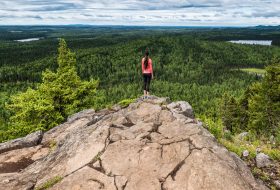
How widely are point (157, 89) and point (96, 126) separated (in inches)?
6323

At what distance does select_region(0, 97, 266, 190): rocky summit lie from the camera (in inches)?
405

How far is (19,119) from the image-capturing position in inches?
1220

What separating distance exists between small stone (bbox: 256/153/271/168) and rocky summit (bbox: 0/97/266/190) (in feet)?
3.91

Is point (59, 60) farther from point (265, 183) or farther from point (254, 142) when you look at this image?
point (265, 183)

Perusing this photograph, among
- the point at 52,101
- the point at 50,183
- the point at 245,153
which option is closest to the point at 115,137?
the point at 50,183

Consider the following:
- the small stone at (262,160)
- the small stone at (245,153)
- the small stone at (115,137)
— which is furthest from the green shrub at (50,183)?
the small stone at (262,160)

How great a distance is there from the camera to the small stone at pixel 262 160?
502 inches

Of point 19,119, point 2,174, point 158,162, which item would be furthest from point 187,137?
point 19,119

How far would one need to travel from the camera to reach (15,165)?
1416cm

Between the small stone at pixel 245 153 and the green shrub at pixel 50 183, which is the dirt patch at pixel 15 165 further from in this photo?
the small stone at pixel 245 153

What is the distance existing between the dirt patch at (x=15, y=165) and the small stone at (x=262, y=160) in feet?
35.1

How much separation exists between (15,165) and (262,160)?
1152 centimetres

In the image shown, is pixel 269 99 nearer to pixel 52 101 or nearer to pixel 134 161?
pixel 52 101

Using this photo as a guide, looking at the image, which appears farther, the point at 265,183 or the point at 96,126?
the point at 96,126
